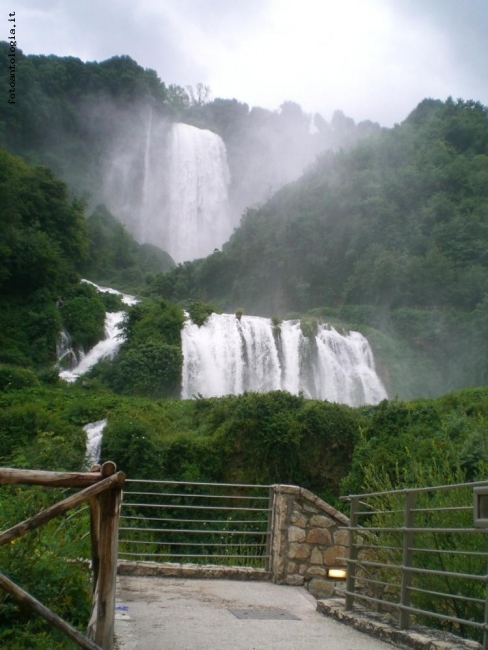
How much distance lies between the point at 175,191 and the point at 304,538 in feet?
209

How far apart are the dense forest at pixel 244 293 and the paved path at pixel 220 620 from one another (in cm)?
73

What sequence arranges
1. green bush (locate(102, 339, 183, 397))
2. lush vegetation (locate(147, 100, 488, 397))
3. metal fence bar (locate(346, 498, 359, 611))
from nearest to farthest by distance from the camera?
metal fence bar (locate(346, 498, 359, 611)) → green bush (locate(102, 339, 183, 397)) → lush vegetation (locate(147, 100, 488, 397))

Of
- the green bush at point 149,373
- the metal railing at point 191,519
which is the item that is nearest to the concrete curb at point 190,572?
the metal railing at point 191,519

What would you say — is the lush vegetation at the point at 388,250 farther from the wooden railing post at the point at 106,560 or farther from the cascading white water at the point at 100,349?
the wooden railing post at the point at 106,560

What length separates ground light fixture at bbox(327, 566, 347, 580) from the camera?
10.5 metres

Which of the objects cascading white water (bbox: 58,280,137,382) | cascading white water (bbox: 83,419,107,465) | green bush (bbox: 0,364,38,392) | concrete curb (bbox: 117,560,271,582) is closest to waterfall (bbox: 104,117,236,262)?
cascading white water (bbox: 58,280,137,382)

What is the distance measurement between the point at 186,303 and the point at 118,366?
1479cm

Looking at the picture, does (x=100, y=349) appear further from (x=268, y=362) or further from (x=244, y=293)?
(x=244, y=293)

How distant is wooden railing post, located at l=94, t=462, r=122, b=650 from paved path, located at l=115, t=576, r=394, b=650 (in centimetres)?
63

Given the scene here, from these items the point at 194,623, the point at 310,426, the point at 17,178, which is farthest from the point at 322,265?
the point at 194,623

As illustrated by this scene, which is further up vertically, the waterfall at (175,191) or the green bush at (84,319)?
the waterfall at (175,191)

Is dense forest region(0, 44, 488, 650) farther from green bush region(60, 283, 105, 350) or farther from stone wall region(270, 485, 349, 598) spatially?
stone wall region(270, 485, 349, 598)

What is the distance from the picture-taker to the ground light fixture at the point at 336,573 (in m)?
10.5

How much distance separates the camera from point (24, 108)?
2574 inches
